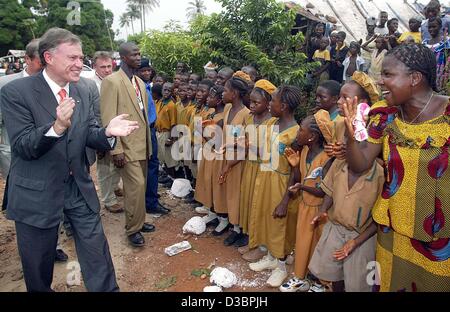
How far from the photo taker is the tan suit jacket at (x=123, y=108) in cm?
375

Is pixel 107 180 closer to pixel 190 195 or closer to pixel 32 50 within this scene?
pixel 190 195

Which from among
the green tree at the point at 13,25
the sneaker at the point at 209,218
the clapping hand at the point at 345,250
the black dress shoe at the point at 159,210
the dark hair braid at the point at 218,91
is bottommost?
the black dress shoe at the point at 159,210

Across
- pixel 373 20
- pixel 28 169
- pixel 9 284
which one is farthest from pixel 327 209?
pixel 373 20

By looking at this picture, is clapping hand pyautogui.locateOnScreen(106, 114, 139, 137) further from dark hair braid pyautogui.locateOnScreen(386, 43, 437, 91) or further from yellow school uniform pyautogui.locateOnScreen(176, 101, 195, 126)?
yellow school uniform pyautogui.locateOnScreen(176, 101, 195, 126)

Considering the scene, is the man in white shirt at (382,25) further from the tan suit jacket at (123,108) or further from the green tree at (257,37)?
the tan suit jacket at (123,108)

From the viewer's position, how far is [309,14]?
928 centimetres

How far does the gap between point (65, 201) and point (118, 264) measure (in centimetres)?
130

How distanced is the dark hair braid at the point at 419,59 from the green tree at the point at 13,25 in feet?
112

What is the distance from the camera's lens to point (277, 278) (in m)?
3.23

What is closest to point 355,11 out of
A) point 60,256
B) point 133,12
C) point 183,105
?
point 183,105

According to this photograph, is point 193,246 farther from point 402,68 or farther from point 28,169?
point 402,68

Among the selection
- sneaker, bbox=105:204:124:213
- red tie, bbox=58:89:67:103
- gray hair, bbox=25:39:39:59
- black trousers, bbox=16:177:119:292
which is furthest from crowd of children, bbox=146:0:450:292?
gray hair, bbox=25:39:39:59

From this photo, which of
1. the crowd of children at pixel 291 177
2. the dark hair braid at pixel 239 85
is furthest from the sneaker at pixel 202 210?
the dark hair braid at pixel 239 85

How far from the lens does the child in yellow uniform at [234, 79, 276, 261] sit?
A: 3.43m
